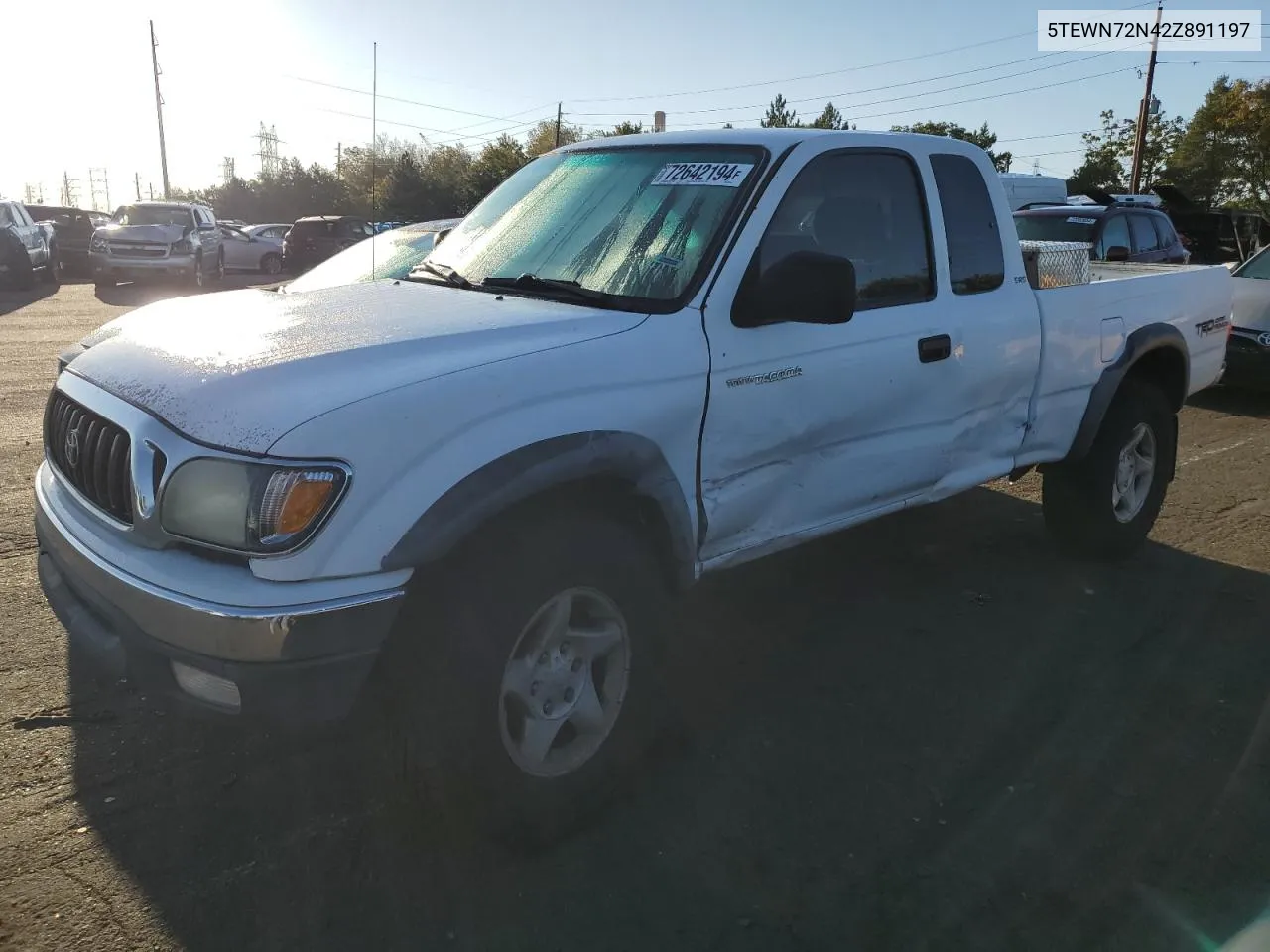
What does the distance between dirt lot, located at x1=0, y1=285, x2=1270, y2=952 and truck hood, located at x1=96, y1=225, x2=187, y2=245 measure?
1653 cm

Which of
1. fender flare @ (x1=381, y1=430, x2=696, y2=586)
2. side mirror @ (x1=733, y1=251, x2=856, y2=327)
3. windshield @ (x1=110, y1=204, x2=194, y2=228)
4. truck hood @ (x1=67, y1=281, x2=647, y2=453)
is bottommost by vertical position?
fender flare @ (x1=381, y1=430, x2=696, y2=586)

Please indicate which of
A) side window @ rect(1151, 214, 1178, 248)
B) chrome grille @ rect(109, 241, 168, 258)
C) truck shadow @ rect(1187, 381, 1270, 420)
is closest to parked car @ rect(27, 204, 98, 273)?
chrome grille @ rect(109, 241, 168, 258)

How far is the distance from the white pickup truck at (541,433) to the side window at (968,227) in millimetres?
17

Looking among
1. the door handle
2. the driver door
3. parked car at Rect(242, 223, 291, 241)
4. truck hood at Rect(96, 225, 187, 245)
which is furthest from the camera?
parked car at Rect(242, 223, 291, 241)

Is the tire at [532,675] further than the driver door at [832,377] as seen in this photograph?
No

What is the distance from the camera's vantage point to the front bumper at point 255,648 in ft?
7.56

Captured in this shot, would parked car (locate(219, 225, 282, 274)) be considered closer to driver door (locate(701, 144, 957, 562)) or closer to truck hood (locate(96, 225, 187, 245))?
truck hood (locate(96, 225, 187, 245))

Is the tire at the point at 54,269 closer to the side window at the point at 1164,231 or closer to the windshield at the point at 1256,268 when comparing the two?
the side window at the point at 1164,231

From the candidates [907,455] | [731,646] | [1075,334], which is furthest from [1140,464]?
[731,646]

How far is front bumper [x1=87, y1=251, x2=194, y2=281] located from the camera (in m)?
18.9

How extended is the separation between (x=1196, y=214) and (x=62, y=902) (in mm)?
22713

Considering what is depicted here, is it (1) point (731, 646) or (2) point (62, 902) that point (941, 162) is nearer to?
(1) point (731, 646)

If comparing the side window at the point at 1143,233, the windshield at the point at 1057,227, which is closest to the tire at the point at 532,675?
the windshield at the point at 1057,227

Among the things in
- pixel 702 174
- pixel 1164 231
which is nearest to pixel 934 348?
pixel 702 174
